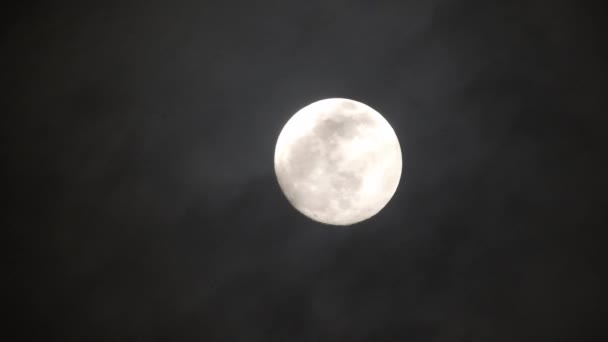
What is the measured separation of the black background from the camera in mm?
6664

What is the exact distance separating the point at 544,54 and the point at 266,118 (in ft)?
11.6

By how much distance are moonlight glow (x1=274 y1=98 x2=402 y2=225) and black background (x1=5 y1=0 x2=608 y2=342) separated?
79cm

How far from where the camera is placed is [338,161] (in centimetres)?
570

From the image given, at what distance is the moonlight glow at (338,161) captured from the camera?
571 cm

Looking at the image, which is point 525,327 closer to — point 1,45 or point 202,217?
point 202,217

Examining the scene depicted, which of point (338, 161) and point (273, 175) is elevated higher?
point (273, 175)

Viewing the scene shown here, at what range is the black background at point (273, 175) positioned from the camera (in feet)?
21.9

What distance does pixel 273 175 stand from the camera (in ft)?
22.0

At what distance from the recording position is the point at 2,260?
6.65 meters

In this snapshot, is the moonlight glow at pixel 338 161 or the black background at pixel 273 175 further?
the black background at pixel 273 175

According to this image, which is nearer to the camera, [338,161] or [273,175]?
[338,161]

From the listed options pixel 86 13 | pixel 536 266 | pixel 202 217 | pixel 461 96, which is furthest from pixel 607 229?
pixel 86 13

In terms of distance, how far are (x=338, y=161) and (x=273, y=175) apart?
1.27 meters

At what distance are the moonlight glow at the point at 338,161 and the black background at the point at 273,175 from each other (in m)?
0.79
